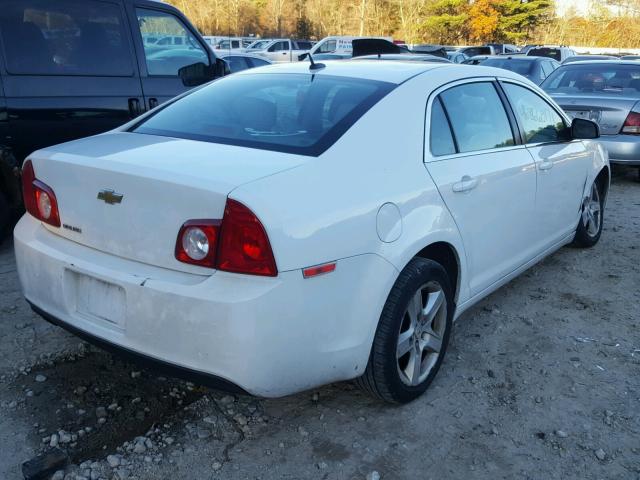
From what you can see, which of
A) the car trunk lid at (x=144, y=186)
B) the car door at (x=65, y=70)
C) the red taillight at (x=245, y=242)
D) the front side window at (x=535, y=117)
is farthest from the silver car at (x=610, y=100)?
the red taillight at (x=245, y=242)

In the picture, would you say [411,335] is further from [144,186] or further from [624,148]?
[624,148]

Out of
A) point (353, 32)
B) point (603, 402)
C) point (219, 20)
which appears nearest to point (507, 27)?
point (353, 32)

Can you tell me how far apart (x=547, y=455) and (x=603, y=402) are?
60cm

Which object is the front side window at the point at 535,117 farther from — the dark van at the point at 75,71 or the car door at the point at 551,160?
the dark van at the point at 75,71

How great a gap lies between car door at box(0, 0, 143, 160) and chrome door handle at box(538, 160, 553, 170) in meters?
3.29

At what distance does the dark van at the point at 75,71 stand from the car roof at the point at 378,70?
1.92 m

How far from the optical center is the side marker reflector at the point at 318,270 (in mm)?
2242

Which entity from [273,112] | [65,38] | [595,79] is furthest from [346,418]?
[595,79]

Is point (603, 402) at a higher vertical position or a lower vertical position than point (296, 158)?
lower

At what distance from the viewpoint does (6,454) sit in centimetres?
249

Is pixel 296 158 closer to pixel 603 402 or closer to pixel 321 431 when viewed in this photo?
pixel 321 431

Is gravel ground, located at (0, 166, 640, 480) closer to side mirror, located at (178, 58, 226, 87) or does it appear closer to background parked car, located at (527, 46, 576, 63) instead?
side mirror, located at (178, 58, 226, 87)

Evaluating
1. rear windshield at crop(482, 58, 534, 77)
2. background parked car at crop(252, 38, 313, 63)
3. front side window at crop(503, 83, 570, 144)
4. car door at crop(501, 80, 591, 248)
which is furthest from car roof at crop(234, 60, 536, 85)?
background parked car at crop(252, 38, 313, 63)

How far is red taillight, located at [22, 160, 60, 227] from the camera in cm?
268
